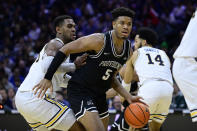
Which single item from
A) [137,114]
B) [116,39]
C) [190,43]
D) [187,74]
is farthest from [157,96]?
[190,43]

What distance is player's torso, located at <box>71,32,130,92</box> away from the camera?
4973mm

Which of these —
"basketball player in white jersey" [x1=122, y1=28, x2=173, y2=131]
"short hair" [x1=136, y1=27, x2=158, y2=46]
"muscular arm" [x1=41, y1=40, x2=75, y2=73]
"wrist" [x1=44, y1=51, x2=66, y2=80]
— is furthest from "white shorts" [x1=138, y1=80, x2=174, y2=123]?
"wrist" [x1=44, y1=51, x2=66, y2=80]

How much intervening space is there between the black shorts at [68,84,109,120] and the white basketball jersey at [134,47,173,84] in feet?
3.97

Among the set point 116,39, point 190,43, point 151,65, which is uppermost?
point 190,43

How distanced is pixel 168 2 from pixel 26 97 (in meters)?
11.6

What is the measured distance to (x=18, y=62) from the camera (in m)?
13.2

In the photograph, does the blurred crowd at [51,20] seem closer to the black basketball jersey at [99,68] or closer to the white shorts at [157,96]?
the white shorts at [157,96]

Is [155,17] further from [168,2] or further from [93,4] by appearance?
[93,4]

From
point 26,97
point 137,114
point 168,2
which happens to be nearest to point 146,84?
point 137,114

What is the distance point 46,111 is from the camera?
4.90 meters

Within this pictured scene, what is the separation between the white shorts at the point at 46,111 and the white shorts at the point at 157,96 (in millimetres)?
→ 1579

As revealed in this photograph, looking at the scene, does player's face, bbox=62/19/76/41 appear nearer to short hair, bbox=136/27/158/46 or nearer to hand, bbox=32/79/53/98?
hand, bbox=32/79/53/98

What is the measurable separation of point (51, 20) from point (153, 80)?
32.5ft

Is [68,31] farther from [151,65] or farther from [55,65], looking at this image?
[151,65]
